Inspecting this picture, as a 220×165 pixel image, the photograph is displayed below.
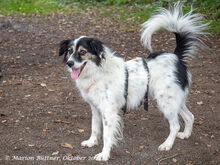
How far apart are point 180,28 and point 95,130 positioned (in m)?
2.01

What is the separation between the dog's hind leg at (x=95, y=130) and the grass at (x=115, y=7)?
7.50m

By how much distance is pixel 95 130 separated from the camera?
4496 mm

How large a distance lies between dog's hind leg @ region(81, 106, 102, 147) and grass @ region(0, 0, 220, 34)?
24.6ft

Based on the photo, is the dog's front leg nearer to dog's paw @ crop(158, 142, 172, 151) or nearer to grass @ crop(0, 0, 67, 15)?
dog's paw @ crop(158, 142, 172, 151)

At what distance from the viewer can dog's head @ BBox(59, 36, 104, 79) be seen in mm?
3896

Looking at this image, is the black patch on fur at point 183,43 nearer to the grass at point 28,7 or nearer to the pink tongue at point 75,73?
the pink tongue at point 75,73

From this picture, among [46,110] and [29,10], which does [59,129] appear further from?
[29,10]

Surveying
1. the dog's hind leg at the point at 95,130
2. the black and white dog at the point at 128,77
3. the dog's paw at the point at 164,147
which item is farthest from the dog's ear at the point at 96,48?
the dog's paw at the point at 164,147

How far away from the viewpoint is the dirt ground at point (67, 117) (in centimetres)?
414

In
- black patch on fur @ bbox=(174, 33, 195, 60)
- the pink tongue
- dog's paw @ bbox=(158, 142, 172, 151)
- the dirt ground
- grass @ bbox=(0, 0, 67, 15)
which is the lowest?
grass @ bbox=(0, 0, 67, 15)

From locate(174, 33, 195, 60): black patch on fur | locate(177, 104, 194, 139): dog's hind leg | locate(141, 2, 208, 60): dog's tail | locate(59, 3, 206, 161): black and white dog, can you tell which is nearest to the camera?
locate(59, 3, 206, 161): black and white dog

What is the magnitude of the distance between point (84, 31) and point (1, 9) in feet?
17.7

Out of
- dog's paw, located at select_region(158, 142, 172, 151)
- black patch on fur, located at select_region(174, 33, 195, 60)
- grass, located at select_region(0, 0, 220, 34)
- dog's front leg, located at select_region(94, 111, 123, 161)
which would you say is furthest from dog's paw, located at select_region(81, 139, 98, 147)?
grass, located at select_region(0, 0, 220, 34)

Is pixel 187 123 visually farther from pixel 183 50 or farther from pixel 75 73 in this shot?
pixel 75 73
